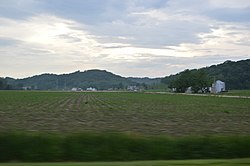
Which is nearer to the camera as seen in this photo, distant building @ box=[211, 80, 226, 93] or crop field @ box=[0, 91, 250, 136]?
crop field @ box=[0, 91, 250, 136]

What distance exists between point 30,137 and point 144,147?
330cm

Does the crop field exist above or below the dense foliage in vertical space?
below

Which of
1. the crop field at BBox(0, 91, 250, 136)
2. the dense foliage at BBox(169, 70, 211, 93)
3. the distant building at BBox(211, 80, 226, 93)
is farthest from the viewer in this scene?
the distant building at BBox(211, 80, 226, 93)

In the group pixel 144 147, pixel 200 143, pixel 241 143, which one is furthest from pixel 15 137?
pixel 241 143

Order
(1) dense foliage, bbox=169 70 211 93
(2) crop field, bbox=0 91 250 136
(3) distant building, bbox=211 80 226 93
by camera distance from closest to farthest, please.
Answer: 1. (2) crop field, bbox=0 91 250 136
2. (1) dense foliage, bbox=169 70 211 93
3. (3) distant building, bbox=211 80 226 93

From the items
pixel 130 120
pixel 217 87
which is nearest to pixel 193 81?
pixel 217 87

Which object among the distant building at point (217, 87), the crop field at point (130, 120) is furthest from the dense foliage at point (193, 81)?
the crop field at point (130, 120)

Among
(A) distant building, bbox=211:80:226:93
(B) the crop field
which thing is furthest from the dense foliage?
(B) the crop field

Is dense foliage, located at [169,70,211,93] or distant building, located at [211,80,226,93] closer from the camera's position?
dense foliage, located at [169,70,211,93]

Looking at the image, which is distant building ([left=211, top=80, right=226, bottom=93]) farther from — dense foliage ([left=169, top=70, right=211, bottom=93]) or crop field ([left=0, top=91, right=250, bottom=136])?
crop field ([left=0, top=91, right=250, bottom=136])

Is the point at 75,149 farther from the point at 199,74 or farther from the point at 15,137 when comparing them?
the point at 199,74

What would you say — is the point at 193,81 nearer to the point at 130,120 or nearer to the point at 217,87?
the point at 217,87

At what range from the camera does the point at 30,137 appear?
11.4m

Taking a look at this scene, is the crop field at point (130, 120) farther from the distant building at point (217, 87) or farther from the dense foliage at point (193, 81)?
A: the distant building at point (217, 87)
